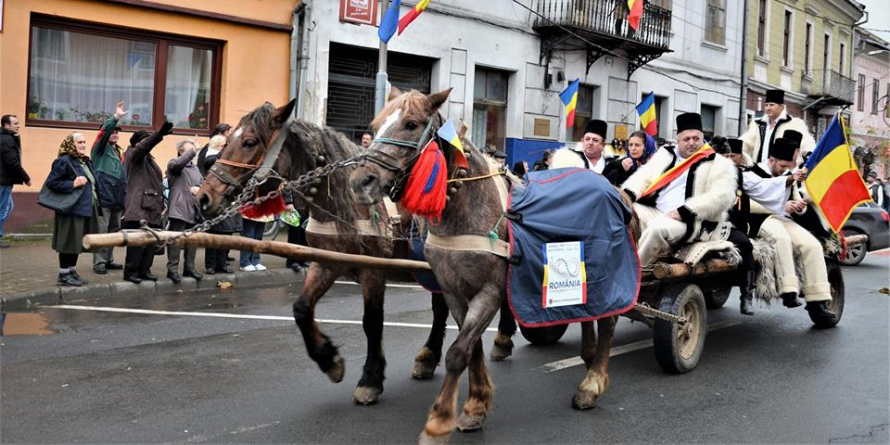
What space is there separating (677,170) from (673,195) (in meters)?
0.24

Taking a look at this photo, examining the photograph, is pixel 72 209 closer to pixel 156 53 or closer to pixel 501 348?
pixel 501 348

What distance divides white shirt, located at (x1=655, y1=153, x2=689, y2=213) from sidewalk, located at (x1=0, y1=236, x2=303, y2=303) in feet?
20.9

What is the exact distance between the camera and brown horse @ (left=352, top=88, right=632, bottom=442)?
457 centimetres

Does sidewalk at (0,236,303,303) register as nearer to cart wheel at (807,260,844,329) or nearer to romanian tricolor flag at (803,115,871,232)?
cart wheel at (807,260,844,329)

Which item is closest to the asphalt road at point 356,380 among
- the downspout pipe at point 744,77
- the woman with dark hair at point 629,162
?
the woman with dark hair at point 629,162

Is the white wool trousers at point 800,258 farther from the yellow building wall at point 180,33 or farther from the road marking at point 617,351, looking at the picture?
the yellow building wall at point 180,33

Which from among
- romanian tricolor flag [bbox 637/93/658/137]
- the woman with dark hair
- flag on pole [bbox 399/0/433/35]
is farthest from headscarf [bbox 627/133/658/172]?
romanian tricolor flag [bbox 637/93/658/137]

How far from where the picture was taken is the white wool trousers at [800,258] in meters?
7.51

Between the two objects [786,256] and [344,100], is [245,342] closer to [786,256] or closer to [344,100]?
[786,256]

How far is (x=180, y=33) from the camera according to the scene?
50.1ft

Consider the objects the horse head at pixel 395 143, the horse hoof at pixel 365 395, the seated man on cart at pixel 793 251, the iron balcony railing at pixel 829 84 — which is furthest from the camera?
the iron balcony railing at pixel 829 84

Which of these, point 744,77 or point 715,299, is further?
point 744,77

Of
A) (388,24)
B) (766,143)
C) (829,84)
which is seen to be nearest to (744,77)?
(829,84)

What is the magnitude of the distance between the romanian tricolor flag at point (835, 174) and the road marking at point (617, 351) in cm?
170
